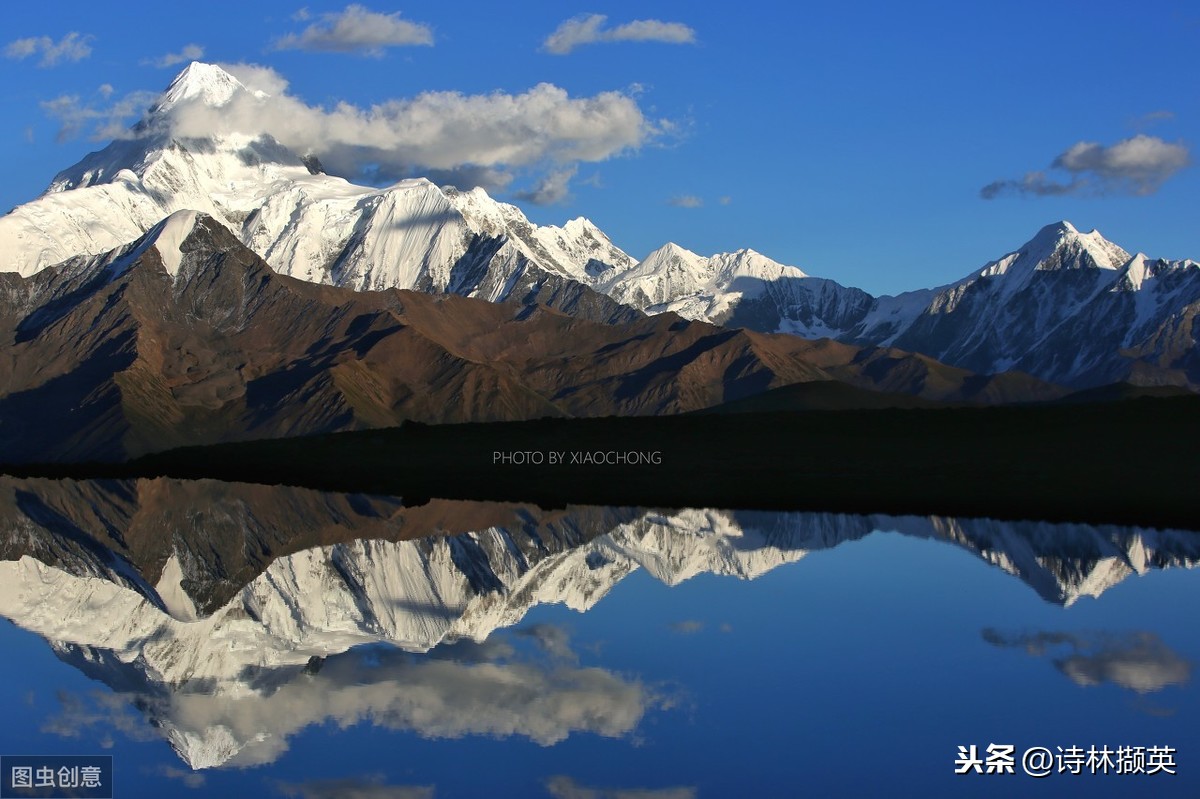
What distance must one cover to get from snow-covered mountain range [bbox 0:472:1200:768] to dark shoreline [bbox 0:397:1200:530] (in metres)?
9.64

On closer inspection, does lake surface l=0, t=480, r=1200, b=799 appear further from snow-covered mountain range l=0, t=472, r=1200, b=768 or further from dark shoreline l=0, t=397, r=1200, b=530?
dark shoreline l=0, t=397, r=1200, b=530

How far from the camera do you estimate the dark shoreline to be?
292ft

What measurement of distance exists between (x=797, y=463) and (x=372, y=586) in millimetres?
65535

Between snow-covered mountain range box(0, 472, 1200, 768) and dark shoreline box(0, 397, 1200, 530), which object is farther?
dark shoreline box(0, 397, 1200, 530)

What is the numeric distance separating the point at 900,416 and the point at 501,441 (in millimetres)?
37709

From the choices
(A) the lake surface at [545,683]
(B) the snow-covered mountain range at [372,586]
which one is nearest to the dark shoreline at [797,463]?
(B) the snow-covered mountain range at [372,586]

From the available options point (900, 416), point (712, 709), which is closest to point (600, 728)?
point (712, 709)

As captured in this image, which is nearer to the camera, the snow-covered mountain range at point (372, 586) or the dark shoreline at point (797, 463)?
the snow-covered mountain range at point (372, 586)

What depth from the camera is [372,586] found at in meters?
51.7

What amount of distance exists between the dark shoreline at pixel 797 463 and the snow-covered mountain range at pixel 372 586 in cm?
964

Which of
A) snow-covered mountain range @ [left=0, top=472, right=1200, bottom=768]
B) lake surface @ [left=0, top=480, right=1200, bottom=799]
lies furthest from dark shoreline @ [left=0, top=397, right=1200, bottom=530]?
lake surface @ [left=0, top=480, right=1200, bottom=799]

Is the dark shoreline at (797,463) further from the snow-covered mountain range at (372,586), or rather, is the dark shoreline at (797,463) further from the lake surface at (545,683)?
the lake surface at (545,683)

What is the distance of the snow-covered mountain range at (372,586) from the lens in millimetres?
33406

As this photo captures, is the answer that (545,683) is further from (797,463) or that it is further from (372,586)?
(797,463)
